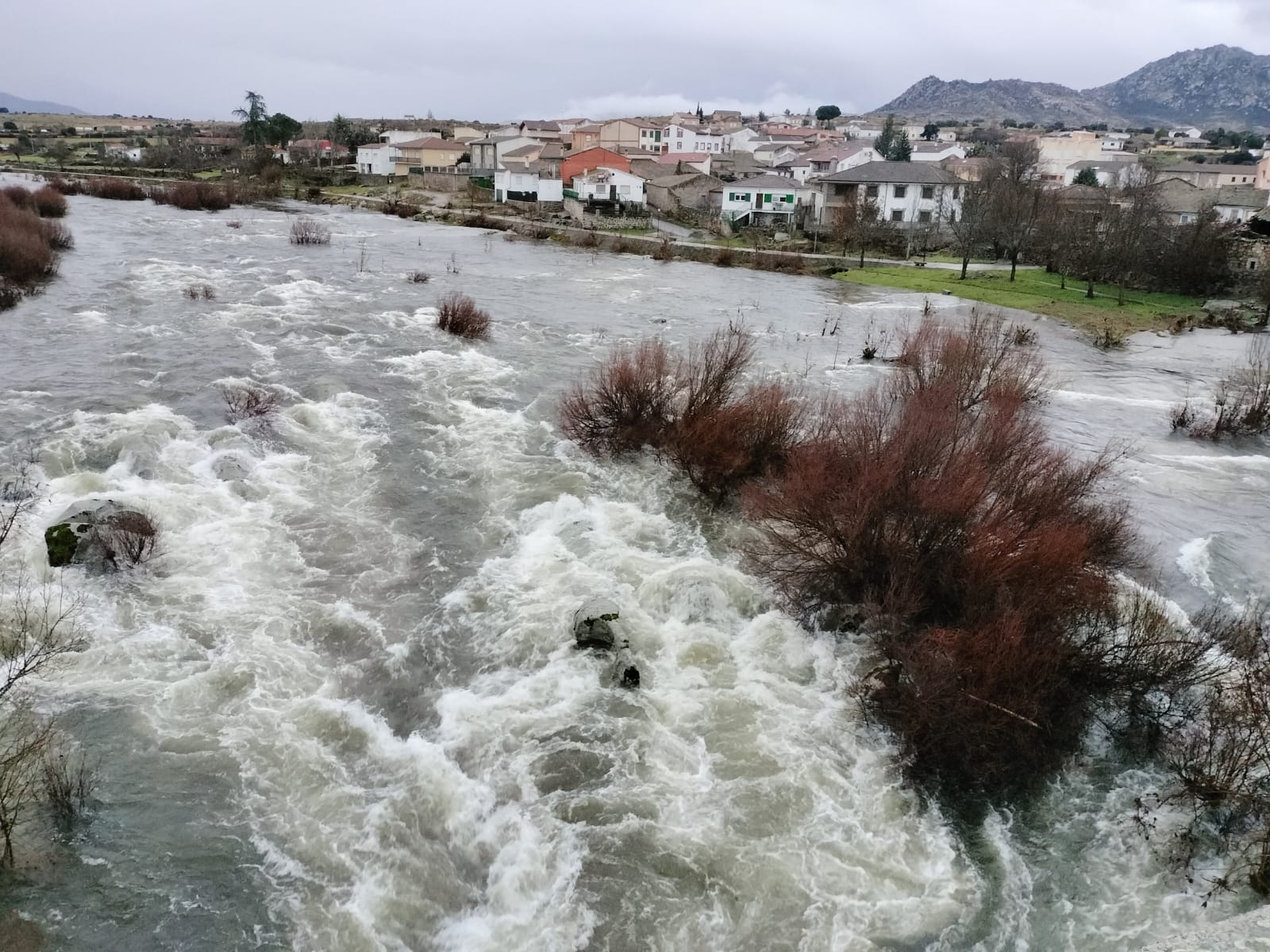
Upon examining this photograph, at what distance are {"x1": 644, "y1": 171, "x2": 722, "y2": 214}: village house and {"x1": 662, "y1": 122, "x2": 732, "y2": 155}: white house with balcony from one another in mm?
37946

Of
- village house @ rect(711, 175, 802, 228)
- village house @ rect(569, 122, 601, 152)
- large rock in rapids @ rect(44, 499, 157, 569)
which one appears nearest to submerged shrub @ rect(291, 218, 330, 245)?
village house @ rect(711, 175, 802, 228)

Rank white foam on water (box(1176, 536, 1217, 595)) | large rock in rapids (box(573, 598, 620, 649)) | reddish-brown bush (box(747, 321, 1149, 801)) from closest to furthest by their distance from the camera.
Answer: reddish-brown bush (box(747, 321, 1149, 801))
large rock in rapids (box(573, 598, 620, 649))
white foam on water (box(1176, 536, 1217, 595))

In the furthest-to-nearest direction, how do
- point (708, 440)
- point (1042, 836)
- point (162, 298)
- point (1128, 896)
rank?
1. point (162, 298)
2. point (708, 440)
3. point (1042, 836)
4. point (1128, 896)

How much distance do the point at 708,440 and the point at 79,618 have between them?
13.3 metres

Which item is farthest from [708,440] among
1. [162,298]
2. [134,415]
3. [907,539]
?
[162,298]

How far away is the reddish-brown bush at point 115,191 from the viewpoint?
249 feet

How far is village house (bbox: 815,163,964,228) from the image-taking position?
70.2 metres

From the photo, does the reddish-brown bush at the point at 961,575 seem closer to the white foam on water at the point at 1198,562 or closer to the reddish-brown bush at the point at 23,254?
the white foam on water at the point at 1198,562

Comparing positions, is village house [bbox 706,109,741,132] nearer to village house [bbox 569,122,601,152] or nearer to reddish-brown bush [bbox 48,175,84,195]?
village house [bbox 569,122,601,152]

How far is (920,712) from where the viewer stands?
39.6 ft

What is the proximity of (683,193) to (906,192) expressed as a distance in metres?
21.0

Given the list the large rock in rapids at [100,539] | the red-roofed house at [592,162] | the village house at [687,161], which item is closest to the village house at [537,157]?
the red-roofed house at [592,162]

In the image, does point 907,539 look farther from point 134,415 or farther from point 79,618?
point 134,415

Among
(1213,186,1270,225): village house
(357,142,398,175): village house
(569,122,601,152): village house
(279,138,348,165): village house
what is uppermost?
(569,122,601,152): village house
